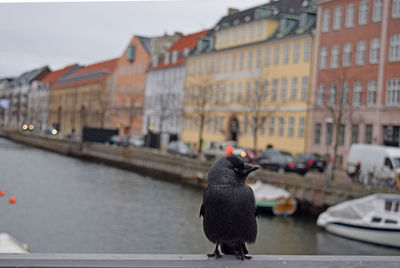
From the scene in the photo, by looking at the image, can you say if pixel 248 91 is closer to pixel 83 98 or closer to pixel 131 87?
pixel 131 87

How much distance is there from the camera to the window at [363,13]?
1124 cm

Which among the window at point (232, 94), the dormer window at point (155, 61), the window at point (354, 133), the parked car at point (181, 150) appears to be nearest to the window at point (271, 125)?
the window at point (232, 94)

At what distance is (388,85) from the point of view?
464 inches

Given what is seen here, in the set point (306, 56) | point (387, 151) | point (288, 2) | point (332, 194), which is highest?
point (288, 2)

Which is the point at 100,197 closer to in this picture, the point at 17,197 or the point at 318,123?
the point at 17,197

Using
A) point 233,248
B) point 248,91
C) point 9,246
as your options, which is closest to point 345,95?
point 248,91

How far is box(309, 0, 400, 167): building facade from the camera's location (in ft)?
36.6

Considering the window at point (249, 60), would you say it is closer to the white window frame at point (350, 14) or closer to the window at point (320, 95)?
the window at point (320, 95)

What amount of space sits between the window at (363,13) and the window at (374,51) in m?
0.41

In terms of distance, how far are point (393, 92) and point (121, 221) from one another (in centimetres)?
598

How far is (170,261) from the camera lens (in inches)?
57.1

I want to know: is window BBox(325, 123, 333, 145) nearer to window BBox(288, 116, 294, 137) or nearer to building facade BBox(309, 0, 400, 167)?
building facade BBox(309, 0, 400, 167)

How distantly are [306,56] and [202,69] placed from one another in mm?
6406

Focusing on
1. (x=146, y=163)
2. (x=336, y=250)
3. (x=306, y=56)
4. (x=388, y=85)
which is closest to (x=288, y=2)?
(x=306, y=56)
